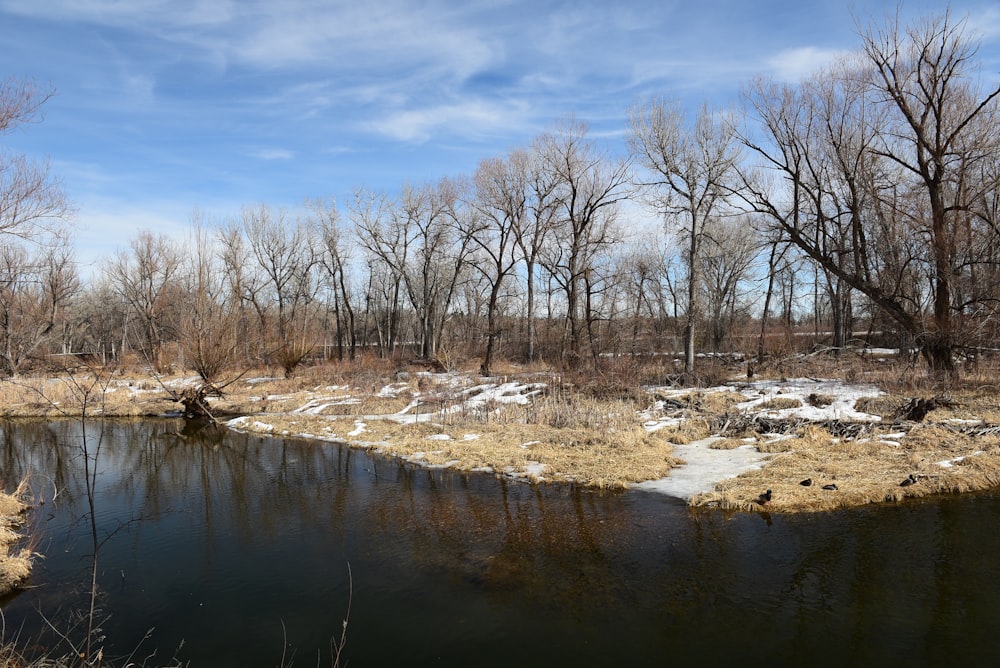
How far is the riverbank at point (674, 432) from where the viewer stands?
995 cm

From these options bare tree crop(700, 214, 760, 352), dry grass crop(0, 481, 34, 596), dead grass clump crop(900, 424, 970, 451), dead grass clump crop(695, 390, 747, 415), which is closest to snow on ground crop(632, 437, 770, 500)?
dead grass clump crop(900, 424, 970, 451)

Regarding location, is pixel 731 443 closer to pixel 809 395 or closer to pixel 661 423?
pixel 661 423

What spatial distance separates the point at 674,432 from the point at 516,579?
821 centimetres


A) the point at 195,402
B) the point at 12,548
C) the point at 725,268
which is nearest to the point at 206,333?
the point at 195,402

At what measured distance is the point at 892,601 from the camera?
6.22 meters

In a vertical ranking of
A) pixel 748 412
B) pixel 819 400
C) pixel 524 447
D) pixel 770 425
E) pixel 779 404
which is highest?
pixel 819 400

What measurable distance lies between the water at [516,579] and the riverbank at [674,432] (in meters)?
0.80

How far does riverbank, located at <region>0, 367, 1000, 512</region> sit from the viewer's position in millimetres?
9953

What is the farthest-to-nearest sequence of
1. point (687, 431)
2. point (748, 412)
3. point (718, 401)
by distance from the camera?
point (718, 401)
point (748, 412)
point (687, 431)

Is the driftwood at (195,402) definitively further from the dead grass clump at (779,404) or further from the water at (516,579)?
the dead grass clump at (779,404)

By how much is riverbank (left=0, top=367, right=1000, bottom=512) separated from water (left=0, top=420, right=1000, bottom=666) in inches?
31.3

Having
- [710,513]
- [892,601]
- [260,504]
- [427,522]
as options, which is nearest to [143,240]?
[260,504]

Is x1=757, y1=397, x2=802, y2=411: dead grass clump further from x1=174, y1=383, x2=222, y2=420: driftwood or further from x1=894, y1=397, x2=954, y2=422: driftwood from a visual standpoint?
x1=174, y1=383, x2=222, y2=420: driftwood

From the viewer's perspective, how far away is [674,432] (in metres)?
14.2
